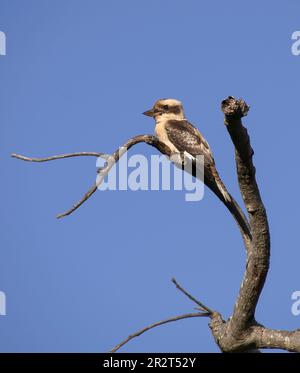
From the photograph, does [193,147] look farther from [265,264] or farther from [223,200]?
[265,264]

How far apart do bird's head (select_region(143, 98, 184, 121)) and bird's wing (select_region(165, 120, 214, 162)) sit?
0.81 feet

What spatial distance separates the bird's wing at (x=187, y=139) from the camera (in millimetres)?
7454

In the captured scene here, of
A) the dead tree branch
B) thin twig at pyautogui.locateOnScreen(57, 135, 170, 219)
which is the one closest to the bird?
thin twig at pyautogui.locateOnScreen(57, 135, 170, 219)

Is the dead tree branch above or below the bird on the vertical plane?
below

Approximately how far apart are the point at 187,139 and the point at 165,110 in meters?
0.94

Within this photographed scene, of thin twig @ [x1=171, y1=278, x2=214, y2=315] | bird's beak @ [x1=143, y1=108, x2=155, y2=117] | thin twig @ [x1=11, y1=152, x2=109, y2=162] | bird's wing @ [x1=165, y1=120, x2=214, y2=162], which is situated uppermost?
bird's beak @ [x1=143, y1=108, x2=155, y2=117]

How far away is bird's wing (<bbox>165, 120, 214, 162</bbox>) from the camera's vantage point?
7.45 m

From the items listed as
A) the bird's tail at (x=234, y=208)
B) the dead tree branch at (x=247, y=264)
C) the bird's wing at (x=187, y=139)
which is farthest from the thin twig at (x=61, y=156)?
the bird's wing at (x=187, y=139)

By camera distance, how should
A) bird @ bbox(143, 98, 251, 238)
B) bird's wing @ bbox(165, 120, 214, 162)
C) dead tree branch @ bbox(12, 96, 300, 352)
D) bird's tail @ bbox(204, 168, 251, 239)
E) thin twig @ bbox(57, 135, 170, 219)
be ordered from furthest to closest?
bird's wing @ bbox(165, 120, 214, 162)
bird @ bbox(143, 98, 251, 238)
bird's tail @ bbox(204, 168, 251, 239)
thin twig @ bbox(57, 135, 170, 219)
dead tree branch @ bbox(12, 96, 300, 352)

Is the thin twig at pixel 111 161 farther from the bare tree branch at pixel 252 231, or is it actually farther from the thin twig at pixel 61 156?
the bare tree branch at pixel 252 231

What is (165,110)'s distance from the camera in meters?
8.40

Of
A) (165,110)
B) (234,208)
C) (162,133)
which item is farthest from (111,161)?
(165,110)

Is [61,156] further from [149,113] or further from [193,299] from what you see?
[149,113]

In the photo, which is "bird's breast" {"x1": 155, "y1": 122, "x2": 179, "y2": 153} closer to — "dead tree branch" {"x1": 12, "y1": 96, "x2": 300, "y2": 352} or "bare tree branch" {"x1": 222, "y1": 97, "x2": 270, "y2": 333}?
"dead tree branch" {"x1": 12, "y1": 96, "x2": 300, "y2": 352}
